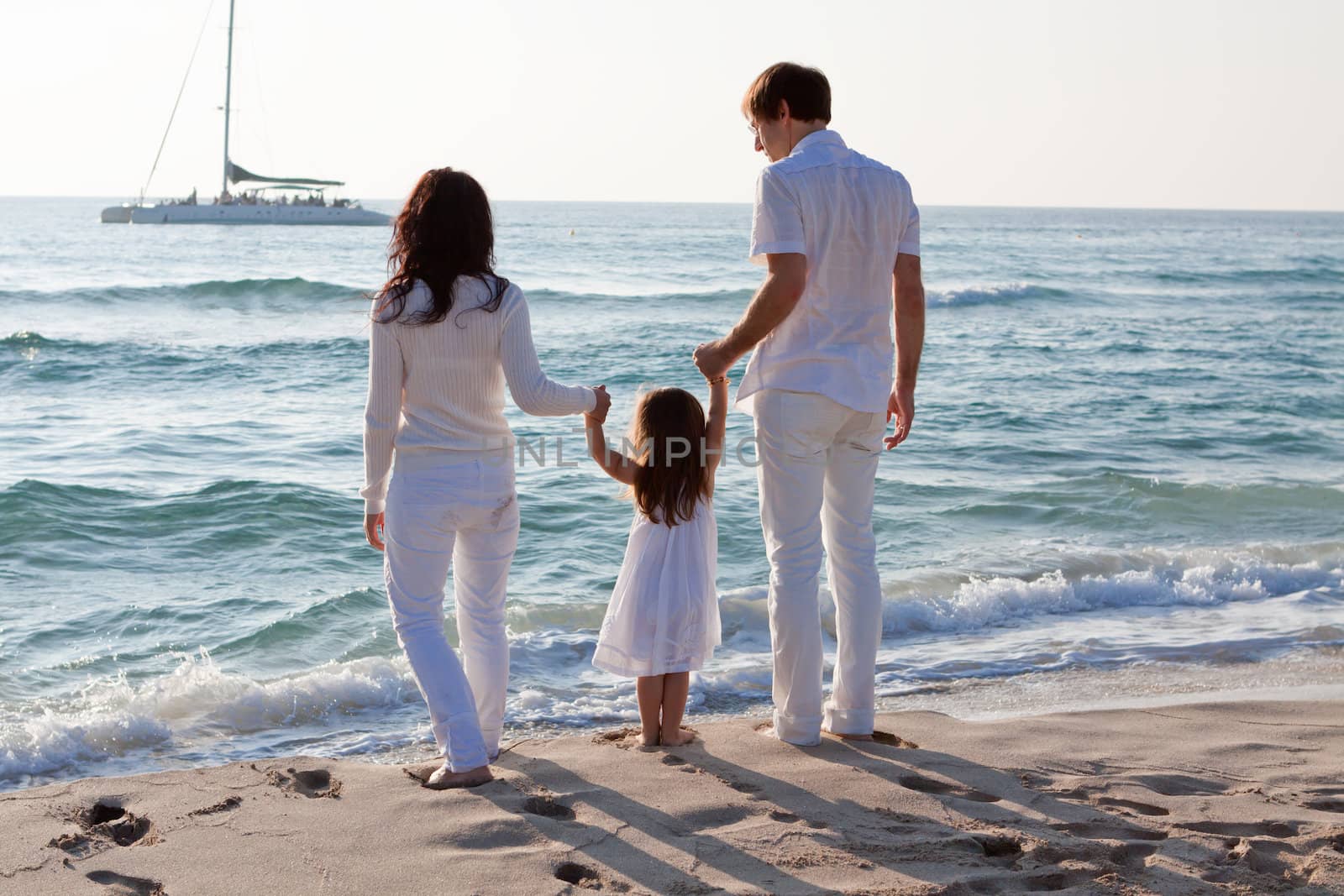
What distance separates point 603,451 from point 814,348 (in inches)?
26.2

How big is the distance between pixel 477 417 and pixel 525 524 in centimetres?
445

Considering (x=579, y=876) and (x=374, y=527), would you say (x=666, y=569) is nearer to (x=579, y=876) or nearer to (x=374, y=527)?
(x=374, y=527)

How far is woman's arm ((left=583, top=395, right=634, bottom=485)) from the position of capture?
10.5ft

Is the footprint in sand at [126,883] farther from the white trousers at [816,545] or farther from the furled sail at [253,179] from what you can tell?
the furled sail at [253,179]

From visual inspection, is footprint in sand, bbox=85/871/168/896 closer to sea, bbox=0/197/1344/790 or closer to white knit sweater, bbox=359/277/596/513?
white knit sweater, bbox=359/277/596/513

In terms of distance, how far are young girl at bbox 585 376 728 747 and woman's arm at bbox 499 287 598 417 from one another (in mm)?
397

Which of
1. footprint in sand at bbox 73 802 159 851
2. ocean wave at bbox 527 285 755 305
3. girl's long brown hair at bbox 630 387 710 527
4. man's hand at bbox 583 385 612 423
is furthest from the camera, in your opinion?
ocean wave at bbox 527 285 755 305

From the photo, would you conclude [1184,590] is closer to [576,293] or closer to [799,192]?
[799,192]

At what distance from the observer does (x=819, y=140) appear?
3.16m

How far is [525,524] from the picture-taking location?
7.40 meters

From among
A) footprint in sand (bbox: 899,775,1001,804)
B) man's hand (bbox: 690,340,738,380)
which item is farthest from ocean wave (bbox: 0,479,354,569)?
footprint in sand (bbox: 899,775,1001,804)

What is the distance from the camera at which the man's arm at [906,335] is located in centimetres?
330

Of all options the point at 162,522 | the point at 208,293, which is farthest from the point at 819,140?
the point at 208,293

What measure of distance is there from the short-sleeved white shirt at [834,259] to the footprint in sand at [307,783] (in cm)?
161
